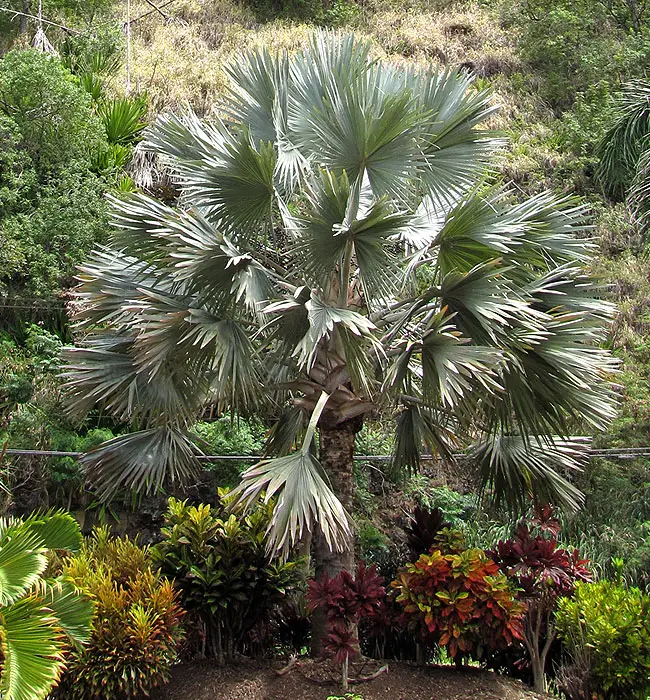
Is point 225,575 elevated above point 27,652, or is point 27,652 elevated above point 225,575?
point 27,652

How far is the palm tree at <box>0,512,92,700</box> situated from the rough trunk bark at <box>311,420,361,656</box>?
212cm

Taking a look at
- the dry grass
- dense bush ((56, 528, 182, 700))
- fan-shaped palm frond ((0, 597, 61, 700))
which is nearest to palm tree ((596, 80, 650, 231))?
dense bush ((56, 528, 182, 700))

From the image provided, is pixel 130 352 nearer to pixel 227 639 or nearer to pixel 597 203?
pixel 227 639

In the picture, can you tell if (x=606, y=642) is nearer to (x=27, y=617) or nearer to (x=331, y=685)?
(x=331, y=685)

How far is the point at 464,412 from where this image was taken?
6.04 m

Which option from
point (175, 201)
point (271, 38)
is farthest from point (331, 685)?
point (271, 38)

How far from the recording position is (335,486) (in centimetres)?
680

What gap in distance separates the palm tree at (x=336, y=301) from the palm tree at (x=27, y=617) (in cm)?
149

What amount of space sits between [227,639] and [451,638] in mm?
2010

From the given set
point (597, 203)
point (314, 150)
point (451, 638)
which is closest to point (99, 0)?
point (597, 203)

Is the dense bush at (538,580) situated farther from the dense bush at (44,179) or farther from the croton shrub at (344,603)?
the dense bush at (44,179)

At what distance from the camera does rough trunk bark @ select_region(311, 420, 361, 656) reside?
6.59m

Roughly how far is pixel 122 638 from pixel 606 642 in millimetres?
3481

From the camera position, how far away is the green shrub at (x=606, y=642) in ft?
18.9
